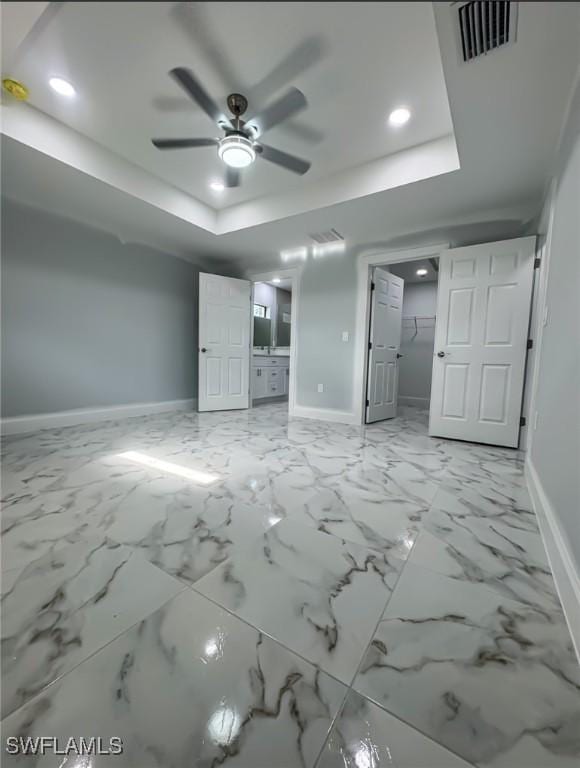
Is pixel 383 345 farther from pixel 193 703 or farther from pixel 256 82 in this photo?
pixel 193 703

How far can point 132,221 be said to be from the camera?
11.0 ft

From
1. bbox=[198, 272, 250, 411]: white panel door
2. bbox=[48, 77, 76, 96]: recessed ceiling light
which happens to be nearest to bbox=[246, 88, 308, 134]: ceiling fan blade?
bbox=[48, 77, 76, 96]: recessed ceiling light

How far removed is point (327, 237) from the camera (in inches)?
140

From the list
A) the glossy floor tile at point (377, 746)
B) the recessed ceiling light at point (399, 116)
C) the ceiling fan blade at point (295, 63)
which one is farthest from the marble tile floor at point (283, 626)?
the recessed ceiling light at point (399, 116)

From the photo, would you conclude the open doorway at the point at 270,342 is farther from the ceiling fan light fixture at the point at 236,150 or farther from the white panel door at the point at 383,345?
the ceiling fan light fixture at the point at 236,150

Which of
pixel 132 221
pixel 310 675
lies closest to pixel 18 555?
pixel 310 675

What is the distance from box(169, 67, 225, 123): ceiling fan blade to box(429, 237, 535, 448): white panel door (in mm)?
2392

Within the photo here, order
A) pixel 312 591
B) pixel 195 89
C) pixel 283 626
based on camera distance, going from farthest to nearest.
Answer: pixel 195 89, pixel 312 591, pixel 283 626

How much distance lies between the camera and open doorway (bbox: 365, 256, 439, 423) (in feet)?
12.7

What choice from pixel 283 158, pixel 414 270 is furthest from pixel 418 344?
pixel 283 158

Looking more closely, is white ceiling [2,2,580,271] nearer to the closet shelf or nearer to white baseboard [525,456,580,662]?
white baseboard [525,456,580,662]

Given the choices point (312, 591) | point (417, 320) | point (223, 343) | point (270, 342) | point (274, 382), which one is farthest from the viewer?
point (270, 342)

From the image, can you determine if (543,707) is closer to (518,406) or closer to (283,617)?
(283,617)

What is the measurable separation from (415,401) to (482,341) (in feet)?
→ 9.11
